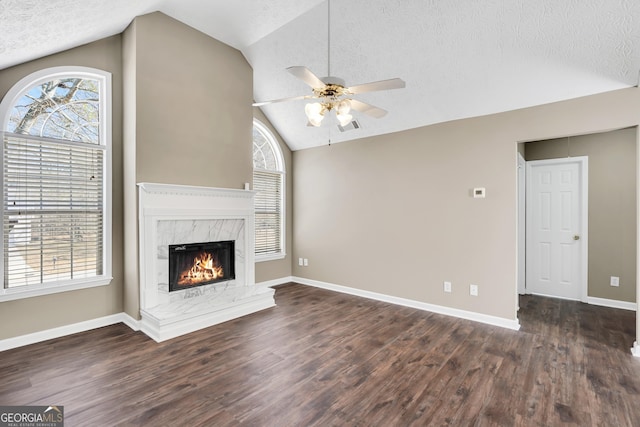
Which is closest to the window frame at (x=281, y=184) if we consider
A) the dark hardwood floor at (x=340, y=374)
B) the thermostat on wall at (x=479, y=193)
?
the dark hardwood floor at (x=340, y=374)

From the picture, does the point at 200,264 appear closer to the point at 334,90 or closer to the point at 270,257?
the point at 270,257

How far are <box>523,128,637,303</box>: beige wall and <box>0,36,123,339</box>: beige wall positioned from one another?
6351mm

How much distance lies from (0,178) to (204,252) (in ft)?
6.89

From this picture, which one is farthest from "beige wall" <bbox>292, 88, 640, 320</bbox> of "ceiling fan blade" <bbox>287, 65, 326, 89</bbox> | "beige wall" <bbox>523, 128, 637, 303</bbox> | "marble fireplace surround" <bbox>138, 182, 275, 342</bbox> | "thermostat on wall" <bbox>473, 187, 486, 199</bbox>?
"ceiling fan blade" <bbox>287, 65, 326, 89</bbox>

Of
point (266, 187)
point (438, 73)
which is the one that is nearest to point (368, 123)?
point (438, 73)

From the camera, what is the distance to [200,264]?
13.2ft

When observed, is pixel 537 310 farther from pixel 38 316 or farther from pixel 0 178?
pixel 0 178

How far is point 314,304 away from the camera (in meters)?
4.51

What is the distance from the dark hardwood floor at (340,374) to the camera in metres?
2.07

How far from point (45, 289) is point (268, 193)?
3.33 metres

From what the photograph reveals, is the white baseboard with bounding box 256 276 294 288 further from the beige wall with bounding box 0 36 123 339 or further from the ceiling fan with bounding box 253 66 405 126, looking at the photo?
the ceiling fan with bounding box 253 66 405 126

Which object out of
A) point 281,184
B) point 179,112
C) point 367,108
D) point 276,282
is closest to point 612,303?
point 367,108

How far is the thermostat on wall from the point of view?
3.78 metres

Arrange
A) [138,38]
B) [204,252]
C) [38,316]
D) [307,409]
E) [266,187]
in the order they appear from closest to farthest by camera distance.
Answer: [307,409] < [38,316] < [138,38] < [204,252] < [266,187]
